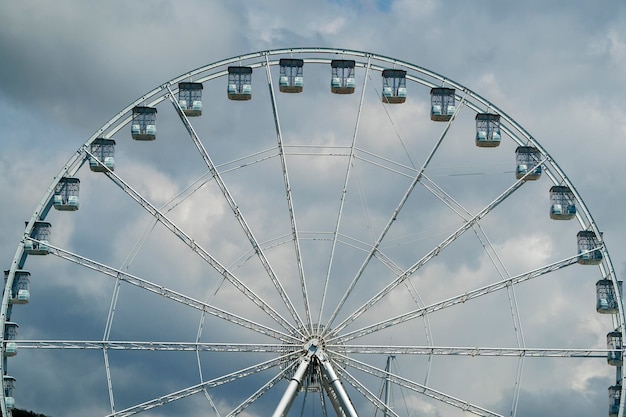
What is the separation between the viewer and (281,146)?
93.8 m

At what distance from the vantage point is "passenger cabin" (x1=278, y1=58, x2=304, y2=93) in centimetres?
9531

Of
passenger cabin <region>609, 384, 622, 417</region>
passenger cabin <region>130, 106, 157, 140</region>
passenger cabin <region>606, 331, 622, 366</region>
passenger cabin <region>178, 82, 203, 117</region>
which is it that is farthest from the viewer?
passenger cabin <region>130, 106, 157, 140</region>

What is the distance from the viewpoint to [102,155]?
3760 inches

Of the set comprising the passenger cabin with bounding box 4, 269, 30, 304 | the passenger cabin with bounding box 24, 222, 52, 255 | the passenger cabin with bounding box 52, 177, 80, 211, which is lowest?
the passenger cabin with bounding box 4, 269, 30, 304

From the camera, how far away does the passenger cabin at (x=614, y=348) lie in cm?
9262

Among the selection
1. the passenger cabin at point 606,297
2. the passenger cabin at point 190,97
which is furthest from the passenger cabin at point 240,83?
the passenger cabin at point 606,297

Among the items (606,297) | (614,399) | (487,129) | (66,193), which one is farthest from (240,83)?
(614,399)

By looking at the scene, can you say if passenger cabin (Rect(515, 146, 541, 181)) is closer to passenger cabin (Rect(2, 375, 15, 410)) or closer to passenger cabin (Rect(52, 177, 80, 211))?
passenger cabin (Rect(52, 177, 80, 211))

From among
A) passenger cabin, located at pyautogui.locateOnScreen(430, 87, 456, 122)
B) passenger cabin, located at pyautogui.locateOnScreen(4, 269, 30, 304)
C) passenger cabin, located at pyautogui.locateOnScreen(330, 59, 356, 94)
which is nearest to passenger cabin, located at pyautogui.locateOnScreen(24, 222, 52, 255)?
passenger cabin, located at pyautogui.locateOnScreen(4, 269, 30, 304)

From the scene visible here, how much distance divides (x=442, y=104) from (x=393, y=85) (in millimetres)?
2750

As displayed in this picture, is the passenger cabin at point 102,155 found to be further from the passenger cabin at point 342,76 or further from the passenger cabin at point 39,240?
the passenger cabin at point 342,76

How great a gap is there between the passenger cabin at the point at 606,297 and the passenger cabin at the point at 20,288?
2895 centimetres

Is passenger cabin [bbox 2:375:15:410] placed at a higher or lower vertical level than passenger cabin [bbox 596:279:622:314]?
lower

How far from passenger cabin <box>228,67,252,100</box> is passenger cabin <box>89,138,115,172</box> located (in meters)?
6.75
